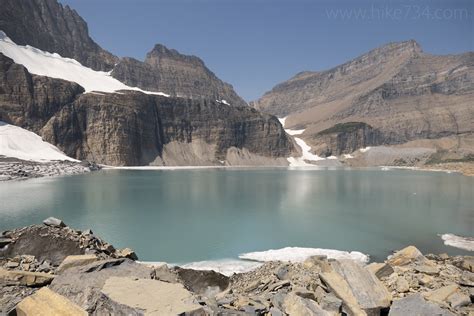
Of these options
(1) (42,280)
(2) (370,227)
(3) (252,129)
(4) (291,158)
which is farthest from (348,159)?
(1) (42,280)

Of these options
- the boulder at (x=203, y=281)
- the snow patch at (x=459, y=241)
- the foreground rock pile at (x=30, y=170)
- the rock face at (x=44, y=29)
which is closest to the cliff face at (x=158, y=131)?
the foreground rock pile at (x=30, y=170)

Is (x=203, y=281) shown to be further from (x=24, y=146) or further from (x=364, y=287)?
(x=24, y=146)

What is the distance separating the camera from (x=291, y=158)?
169250 millimetres

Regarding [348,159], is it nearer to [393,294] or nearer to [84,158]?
[84,158]

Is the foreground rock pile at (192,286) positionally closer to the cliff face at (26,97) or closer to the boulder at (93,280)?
the boulder at (93,280)

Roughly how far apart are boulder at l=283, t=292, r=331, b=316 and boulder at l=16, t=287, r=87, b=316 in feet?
11.9

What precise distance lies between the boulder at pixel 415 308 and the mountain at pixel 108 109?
12262cm

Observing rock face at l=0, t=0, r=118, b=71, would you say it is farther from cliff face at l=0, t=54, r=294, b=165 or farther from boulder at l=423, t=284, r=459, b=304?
boulder at l=423, t=284, r=459, b=304

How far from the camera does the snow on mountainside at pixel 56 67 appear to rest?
14250cm

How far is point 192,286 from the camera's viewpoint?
10.3 meters

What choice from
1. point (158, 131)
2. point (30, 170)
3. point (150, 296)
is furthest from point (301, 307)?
point (158, 131)

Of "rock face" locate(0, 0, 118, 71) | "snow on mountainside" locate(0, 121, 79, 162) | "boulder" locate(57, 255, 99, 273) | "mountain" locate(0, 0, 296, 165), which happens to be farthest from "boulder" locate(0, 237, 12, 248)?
"rock face" locate(0, 0, 118, 71)

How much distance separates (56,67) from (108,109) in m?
51.9

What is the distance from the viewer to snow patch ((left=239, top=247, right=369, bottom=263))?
680 inches
